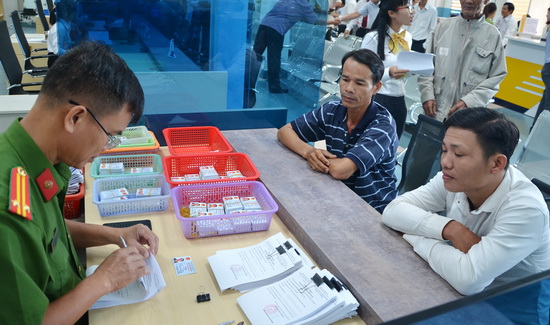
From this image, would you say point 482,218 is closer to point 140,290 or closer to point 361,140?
point 361,140

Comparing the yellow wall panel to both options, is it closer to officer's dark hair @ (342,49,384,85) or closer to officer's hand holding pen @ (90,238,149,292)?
officer's dark hair @ (342,49,384,85)

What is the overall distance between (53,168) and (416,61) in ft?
8.73

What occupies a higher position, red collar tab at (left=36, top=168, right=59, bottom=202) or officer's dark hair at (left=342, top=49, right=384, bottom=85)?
officer's dark hair at (left=342, top=49, right=384, bottom=85)

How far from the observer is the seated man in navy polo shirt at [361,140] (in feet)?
7.72

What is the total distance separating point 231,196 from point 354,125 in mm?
850

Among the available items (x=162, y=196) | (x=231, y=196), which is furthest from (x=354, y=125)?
(x=162, y=196)

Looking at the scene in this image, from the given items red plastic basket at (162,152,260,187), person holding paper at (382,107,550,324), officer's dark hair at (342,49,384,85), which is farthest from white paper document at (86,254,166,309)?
officer's dark hair at (342,49,384,85)

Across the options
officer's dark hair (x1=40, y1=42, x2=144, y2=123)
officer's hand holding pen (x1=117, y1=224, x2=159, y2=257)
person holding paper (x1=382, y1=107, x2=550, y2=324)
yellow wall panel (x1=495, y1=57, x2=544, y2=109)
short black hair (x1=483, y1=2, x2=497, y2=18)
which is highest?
short black hair (x1=483, y1=2, x2=497, y2=18)

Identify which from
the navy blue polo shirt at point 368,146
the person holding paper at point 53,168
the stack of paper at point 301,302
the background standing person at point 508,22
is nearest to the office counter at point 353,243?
the stack of paper at point 301,302

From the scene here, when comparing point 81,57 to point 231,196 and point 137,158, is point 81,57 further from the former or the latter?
point 137,158

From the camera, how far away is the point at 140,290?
147 centimetres

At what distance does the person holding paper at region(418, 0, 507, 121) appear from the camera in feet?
Result: 11.0

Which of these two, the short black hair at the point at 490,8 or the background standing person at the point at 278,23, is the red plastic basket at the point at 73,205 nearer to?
the background standing person at the point at 278,23

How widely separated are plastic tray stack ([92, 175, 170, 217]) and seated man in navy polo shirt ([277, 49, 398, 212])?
2.65ft
